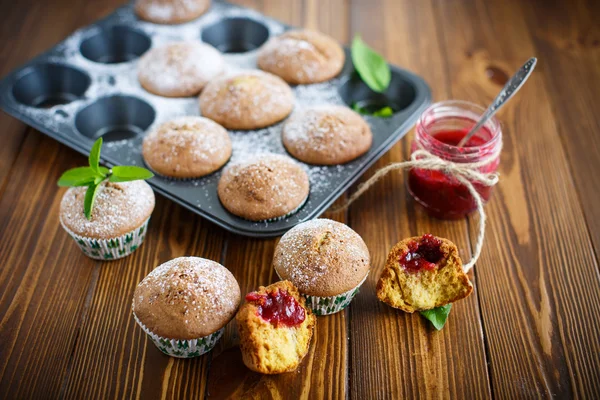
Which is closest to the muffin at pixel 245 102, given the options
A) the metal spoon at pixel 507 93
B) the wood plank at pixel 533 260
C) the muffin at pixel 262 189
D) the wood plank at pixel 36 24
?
the muffin at pixel 262 189

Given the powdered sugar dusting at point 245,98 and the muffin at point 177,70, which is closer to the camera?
the powdered sugar dusting at point 245,98

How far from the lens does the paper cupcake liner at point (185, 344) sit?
2.30 meters

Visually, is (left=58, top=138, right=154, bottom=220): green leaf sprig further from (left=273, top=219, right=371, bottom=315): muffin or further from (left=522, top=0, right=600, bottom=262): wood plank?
(left=522, top=0, right=600, bottom=262): wood plank

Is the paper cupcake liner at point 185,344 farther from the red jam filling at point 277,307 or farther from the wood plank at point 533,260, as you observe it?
the wood plank at point 533,260

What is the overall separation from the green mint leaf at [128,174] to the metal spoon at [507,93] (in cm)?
159

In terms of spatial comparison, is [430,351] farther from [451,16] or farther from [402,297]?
[451,16]

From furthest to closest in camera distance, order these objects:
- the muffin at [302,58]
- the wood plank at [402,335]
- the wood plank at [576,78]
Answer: the muffin at [302,58], the wood plank at [576,78], the wood plank at [402,335]

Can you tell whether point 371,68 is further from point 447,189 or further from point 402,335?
point 402,335

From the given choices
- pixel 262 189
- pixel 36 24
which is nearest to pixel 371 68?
pixel 262 189

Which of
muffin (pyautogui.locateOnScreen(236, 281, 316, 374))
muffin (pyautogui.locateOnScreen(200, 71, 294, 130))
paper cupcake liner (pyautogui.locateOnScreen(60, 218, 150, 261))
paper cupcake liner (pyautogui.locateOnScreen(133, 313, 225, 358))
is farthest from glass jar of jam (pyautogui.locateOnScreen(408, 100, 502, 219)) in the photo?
paper cupcake liner (pyautogui.locateOnScreen(60, 218, 150, 261))

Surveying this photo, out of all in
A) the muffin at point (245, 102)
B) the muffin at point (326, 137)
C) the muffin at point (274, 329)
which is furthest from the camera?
the muffin at point (245, 102)

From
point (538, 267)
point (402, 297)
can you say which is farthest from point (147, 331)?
point (538, 267)

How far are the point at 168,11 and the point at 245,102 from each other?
120 centimetres

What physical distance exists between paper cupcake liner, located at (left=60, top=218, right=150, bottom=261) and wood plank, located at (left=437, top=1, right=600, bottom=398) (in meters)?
1.68
